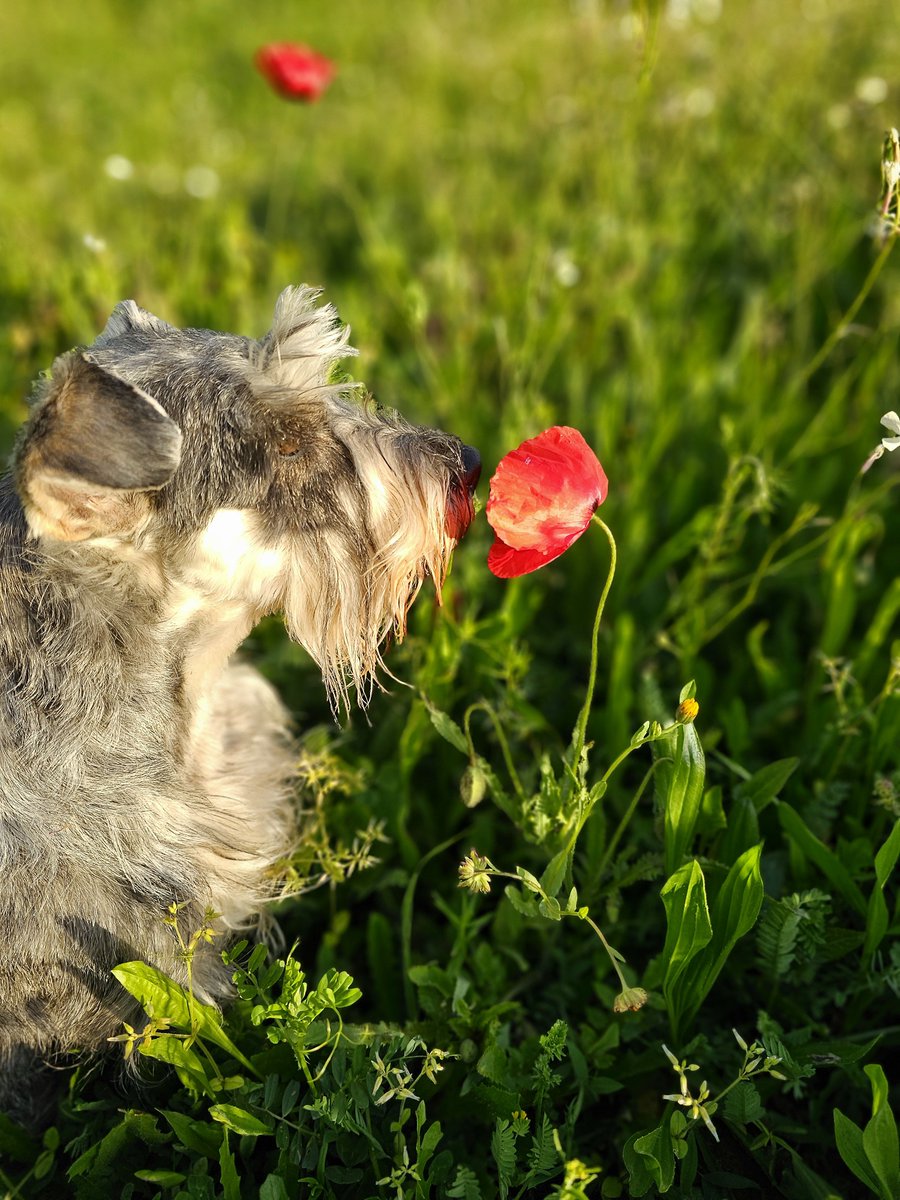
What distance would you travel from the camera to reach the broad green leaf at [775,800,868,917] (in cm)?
255

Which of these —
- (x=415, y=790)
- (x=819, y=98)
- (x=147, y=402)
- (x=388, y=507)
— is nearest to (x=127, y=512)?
(x=147, y=402)

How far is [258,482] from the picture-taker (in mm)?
2586

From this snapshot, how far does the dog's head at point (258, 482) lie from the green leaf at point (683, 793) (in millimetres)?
891

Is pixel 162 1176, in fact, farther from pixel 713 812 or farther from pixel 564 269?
pixel 564 269

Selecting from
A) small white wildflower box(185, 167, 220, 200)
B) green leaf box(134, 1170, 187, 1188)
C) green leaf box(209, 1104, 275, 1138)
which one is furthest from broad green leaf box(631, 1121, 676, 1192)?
small white wildflower box(185, 167, 220, 200)

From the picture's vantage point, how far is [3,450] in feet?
15.1

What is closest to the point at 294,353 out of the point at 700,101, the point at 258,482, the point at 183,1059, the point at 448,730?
the point at 258,482

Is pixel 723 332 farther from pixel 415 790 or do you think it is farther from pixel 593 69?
pixel 415 790

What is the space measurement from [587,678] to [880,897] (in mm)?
1513

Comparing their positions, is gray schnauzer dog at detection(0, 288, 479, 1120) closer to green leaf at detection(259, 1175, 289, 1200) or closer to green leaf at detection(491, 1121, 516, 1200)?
green leaf at detection(259, 1175, 289, 1200)

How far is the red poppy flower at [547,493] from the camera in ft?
6.92

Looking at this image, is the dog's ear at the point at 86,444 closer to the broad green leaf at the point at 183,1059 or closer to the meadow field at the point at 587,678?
the meadow field at the point at 587,678

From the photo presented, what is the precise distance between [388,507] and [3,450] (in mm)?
2712

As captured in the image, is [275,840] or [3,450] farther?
[3,450]
